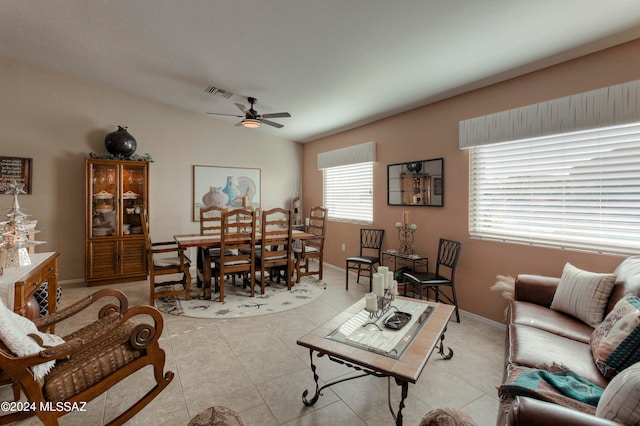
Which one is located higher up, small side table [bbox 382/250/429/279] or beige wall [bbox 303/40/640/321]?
beige wall [bbox 303/40/640/321]

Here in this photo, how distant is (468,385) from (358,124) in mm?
3958

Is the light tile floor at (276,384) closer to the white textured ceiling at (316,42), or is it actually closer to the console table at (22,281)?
the console table at (22,281)

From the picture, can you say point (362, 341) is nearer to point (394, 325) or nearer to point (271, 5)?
point (394, 325)

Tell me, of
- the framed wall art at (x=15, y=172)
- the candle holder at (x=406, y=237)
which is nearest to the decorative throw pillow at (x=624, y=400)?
the candle holder at (x=406, y=237)

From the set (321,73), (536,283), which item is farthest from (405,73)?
(536,283)

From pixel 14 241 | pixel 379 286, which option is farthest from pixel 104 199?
pixel 379 286

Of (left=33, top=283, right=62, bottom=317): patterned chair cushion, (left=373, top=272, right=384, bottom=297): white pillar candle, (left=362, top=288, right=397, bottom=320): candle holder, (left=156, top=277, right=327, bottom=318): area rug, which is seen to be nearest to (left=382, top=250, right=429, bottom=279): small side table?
(left=156, top=277, right=327, bottom=318): area rug

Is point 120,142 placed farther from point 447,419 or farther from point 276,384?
point 447,419

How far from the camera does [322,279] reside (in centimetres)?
489

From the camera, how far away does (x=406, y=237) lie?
4172mm

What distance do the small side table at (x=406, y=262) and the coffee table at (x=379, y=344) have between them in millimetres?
1416

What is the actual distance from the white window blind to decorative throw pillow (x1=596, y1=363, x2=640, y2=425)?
192cm

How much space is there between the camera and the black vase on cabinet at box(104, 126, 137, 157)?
177 inches

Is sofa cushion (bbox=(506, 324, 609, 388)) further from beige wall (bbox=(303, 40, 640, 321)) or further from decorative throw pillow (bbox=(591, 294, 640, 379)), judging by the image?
beige wall (bbox=(303, 40, 640, 321))
